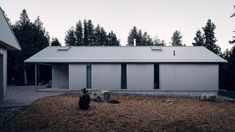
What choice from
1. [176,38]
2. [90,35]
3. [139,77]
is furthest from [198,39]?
[139,77]

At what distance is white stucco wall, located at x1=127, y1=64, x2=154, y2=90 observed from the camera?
22281 millimetres

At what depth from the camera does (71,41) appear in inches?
2474

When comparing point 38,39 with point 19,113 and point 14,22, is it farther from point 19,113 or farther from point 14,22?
point 19,113

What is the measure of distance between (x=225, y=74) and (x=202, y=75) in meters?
9.07

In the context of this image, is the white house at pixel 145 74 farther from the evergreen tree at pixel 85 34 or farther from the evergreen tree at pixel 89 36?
the evergreen tree at pixel 89 36

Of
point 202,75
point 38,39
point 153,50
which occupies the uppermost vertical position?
point 38,39

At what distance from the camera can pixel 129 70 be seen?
73.1 ft

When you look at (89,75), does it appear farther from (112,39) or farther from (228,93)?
(112,39)

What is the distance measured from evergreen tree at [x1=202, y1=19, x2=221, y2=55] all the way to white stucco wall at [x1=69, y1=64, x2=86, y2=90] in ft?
Result: 92.7

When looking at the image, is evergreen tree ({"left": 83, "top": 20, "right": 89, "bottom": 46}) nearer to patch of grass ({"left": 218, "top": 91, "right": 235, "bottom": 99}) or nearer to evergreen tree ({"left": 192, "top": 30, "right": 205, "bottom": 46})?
evergreen tree ({"left": 192, "top": 30, "right": 205, "bottom": 46})

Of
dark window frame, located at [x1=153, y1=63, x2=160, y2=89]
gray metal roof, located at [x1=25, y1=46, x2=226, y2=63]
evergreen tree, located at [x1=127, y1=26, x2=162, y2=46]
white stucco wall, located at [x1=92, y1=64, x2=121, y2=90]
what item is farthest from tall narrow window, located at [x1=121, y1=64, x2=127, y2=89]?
evergreen tree, located at [x1=127, y1=26, x2=162, y2=46]

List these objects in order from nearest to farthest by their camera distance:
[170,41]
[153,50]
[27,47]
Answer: [153,50], [27,47], [170,41]

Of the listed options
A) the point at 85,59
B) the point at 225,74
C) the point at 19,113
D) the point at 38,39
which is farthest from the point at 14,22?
the point at 19,113

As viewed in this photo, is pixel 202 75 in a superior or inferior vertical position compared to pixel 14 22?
inferior
